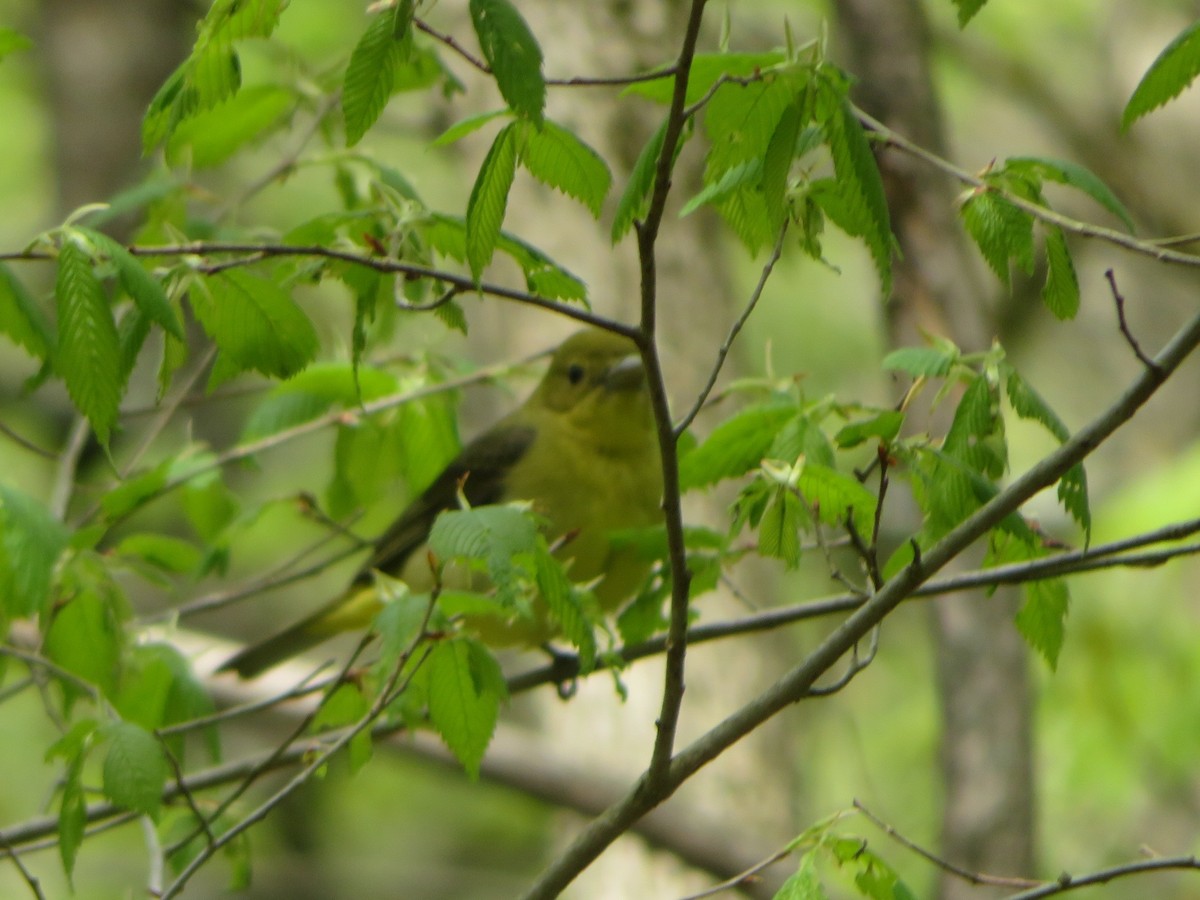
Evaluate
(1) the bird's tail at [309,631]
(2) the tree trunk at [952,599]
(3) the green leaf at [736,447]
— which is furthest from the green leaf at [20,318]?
(2) the tree trunk at [952,599]

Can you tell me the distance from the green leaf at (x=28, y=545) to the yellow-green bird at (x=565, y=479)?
1862mm

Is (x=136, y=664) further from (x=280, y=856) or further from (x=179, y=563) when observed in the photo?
(x=280, y=856)

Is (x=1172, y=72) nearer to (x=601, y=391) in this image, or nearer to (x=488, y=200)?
(x=488, y=200)

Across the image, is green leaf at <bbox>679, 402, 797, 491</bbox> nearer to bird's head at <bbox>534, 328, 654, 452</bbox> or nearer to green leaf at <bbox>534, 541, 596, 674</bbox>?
green leaf at <bbox>534, 541, 596, 674</bbox>

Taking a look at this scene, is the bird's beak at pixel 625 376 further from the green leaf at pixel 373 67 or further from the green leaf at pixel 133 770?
the green leaf at pixel 373 67

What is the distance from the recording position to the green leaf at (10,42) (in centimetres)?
276

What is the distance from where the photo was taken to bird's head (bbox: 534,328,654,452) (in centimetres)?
520

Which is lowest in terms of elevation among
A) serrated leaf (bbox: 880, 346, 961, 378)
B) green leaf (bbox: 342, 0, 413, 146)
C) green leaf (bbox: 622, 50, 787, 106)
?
green leaf (bbox: 342, 0, 413, 146)

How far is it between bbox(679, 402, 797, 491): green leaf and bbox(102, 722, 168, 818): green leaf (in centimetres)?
112

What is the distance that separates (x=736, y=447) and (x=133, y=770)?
1286 millimetres

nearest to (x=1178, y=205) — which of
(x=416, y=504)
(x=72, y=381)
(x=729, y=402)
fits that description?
(x=729, y=402)

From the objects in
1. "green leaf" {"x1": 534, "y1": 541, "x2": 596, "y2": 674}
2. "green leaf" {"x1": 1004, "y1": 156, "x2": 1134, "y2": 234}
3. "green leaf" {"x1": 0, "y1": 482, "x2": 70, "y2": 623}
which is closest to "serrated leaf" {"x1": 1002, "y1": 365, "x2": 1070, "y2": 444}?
"green leaf" {"x1": 1004, "y1": 156, "x2": 1134, "y2": 234}

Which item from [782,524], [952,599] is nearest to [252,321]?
[782,524]

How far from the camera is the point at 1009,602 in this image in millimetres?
5703
